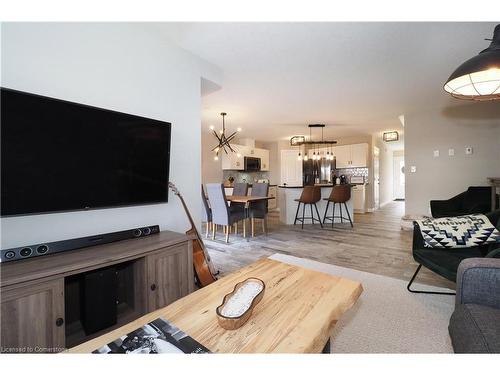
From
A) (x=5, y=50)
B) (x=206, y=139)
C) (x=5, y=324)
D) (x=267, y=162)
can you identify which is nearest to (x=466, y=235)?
(x=5, y=324)

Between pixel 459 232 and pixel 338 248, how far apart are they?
1.74 metres

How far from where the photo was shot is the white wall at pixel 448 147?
4.01 metres

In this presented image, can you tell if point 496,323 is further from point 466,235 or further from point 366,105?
point 366,105

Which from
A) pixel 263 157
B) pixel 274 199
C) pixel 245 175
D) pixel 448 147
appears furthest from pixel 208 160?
pixel 448 147

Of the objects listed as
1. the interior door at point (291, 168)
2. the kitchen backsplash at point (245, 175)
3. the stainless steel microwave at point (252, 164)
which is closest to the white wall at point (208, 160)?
the kitchen backsplash at point (245, 175)

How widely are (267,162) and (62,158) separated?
692 centimetres

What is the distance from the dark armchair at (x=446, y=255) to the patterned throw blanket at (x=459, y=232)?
2.5 inches

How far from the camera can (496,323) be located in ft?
3.14

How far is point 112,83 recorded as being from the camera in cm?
178

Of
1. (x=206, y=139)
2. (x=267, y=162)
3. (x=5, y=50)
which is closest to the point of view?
(x=5, y=50)

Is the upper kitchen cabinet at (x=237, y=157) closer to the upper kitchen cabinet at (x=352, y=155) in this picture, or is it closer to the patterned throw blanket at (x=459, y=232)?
the upper kitchen cabinet at (x=352, y=155)

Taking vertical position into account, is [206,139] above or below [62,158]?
above

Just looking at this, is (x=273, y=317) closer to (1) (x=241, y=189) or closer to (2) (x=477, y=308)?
(2) (x=477, y=308)

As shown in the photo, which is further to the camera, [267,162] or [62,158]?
[267,162]
